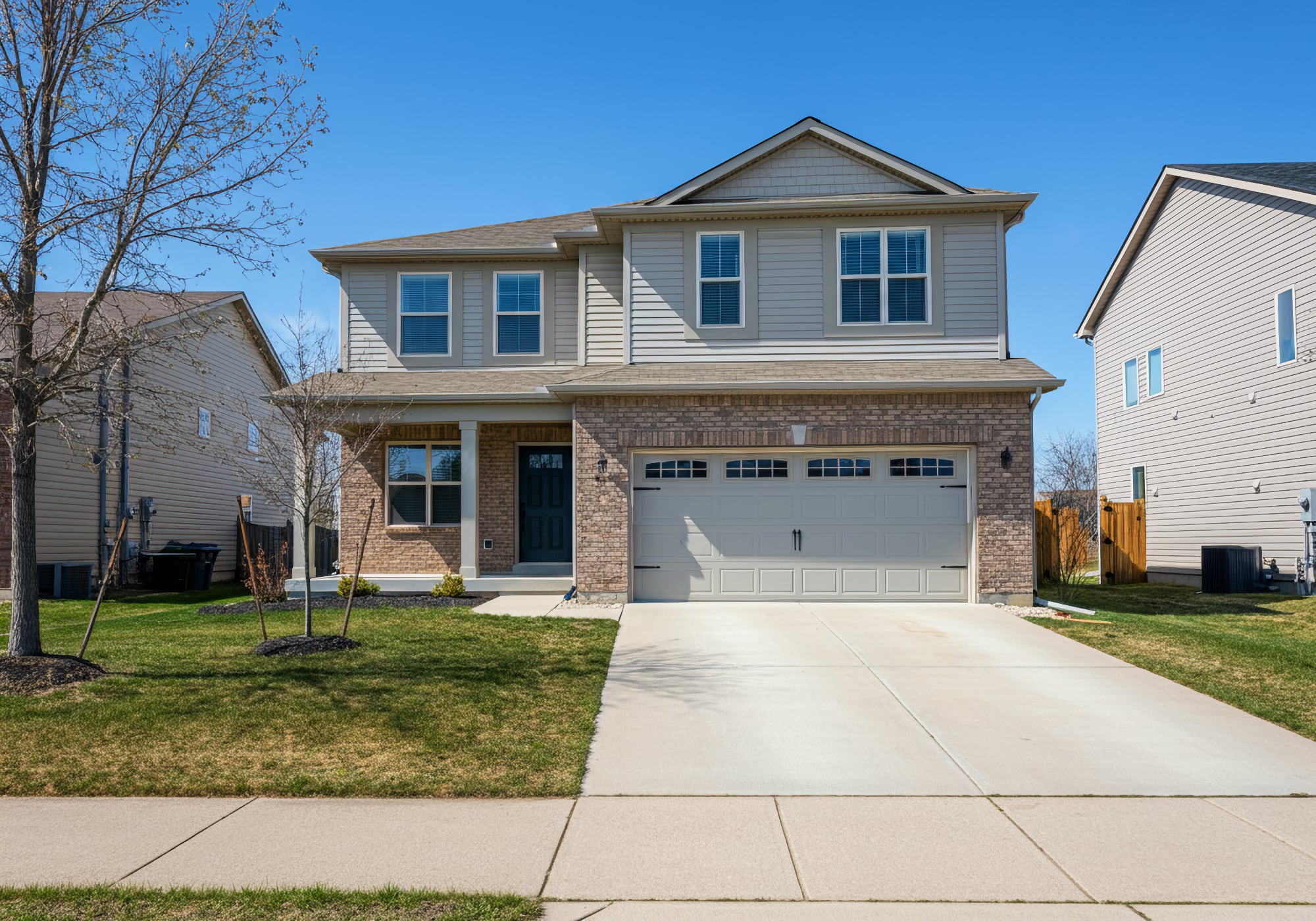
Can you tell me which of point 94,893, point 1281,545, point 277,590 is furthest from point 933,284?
point 94,893

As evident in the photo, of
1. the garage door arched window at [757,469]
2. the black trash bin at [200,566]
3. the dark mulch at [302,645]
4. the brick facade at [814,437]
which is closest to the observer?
the dark mulch at [302,645]

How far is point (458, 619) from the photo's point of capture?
11.9 m

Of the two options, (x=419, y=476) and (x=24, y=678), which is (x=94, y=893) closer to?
(x=24, y=678)

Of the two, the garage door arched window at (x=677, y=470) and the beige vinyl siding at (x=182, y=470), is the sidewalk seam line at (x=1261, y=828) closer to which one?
the garage door arched window at (x=677, y=470)

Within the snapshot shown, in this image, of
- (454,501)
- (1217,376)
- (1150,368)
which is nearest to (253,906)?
(454,501)

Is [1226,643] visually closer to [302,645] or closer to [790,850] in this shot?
[790,850]

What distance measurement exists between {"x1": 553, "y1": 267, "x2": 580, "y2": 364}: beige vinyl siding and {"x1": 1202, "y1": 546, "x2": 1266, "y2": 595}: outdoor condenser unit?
12.6 meters

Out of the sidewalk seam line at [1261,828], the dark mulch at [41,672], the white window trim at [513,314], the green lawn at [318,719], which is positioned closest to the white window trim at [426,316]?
the white window trim at [513,314]

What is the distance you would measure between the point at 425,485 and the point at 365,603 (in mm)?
3044

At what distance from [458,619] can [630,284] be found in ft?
19.8

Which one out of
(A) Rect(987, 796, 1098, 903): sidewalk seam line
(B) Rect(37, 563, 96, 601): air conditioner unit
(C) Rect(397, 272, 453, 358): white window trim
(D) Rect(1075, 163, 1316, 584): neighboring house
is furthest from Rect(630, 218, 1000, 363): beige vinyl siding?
(B) Rect(37, 563, 96, 601): air conditioner unit

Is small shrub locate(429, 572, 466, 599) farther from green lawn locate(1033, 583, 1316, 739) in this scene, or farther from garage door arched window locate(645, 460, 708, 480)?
green lawn locate(1033, 583, 1316, 739)

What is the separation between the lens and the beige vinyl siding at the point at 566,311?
1662cm

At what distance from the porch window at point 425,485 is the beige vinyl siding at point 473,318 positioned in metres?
1.66
